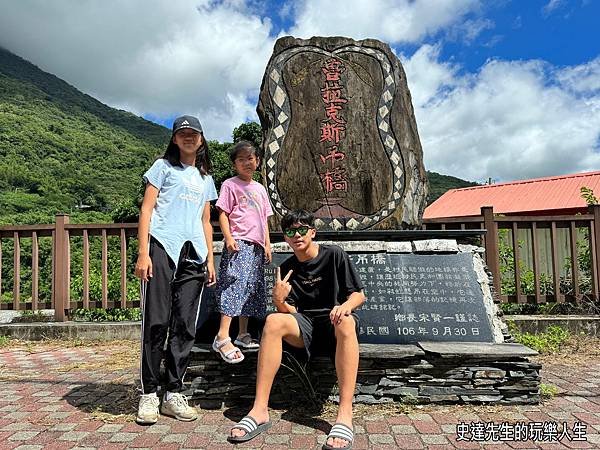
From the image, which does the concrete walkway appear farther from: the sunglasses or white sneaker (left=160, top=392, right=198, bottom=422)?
the sunglasses

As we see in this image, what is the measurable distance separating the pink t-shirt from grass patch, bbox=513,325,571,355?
252 centimetres

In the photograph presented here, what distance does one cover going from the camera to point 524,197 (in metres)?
14.0

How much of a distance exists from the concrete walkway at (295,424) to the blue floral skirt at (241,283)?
57 centimetres

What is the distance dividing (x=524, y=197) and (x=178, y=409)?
538 inches

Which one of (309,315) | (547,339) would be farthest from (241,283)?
(547,339)

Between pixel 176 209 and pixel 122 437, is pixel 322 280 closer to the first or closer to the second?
pixel 176 209

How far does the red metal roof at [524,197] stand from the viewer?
12.7 metres

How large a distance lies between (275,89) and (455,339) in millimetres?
2678

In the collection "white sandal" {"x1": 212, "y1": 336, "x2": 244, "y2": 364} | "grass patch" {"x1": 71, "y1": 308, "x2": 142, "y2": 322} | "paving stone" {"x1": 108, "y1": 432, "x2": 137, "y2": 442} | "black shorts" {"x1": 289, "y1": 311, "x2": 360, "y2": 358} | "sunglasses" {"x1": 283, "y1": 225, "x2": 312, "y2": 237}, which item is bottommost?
"paving stone" {"x1": 108, "y1": 432, "x2": 137, "y2": 442}

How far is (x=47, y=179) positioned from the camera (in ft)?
98.5

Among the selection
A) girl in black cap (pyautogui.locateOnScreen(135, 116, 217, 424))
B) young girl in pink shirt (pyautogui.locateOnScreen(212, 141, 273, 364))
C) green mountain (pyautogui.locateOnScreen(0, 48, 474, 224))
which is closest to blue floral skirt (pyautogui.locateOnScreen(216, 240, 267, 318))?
young girl in pink shirt (pyautogui.locateOnScreen(212, 141, 273, 364))

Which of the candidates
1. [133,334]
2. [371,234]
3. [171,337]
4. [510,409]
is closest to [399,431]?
[510,409]

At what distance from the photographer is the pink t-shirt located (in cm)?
285

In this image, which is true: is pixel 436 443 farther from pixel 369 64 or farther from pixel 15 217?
pixel 15 217
